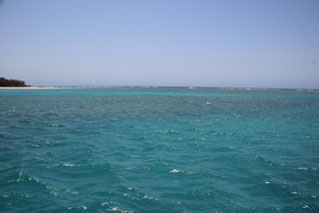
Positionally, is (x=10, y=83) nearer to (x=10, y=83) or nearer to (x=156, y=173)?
(x=10, y=83)

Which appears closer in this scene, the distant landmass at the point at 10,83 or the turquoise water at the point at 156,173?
the turquoise water at the point at 156,173

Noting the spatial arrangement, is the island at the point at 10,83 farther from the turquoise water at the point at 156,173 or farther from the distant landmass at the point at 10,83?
the turquoise water at the point at 156,173

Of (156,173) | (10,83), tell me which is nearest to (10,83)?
(10,83)

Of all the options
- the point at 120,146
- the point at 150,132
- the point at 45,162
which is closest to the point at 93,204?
the point at 45,162

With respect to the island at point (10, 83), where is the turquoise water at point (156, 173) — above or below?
below

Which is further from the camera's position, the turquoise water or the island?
the island

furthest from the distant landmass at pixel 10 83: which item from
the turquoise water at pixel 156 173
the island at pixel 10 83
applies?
the turquoise water at pixel 156 173

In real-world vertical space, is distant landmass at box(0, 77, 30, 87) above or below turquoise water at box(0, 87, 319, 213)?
above

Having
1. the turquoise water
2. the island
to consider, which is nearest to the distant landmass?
the island

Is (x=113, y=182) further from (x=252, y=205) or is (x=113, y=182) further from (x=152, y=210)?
(x=252, y=205)

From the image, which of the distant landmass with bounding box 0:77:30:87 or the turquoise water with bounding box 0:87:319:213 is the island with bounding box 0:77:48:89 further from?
the turquoise water with bounding box 0:87:319:213

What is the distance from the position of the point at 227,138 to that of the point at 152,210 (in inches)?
466

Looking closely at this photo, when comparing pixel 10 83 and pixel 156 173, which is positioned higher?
Answer: pixel 10 83

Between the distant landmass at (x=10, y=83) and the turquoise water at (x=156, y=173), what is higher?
the distant landmass at (x=10, y=83)
